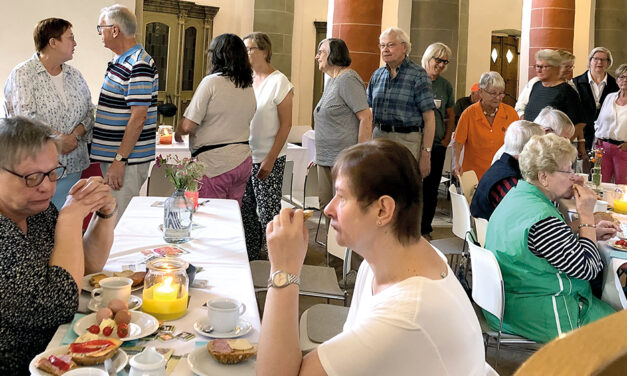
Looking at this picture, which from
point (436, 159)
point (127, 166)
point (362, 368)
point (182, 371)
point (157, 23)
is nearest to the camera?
point (362, 368)

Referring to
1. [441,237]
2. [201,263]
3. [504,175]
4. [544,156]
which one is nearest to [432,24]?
[441,237]

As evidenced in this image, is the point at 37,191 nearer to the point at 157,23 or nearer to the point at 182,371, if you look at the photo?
the point at 182,371

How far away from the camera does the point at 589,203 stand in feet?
10.9

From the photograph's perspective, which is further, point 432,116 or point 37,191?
point 432,116

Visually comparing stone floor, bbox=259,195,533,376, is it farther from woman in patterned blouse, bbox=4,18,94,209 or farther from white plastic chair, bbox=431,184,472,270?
woman in patterned blouse, bbox=4,18,94,209

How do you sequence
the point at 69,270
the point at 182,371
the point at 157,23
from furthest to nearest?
the point at 157,23
the point at 69,270
the point at 182,371

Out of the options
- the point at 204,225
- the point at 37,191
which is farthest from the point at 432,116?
the point at 37,191

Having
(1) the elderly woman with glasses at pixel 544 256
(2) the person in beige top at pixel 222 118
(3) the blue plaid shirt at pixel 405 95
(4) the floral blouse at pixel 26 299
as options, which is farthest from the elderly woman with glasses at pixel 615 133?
(4) the floral blouse at pixel 26 299

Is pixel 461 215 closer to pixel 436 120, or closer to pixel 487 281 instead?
pixel 487 281

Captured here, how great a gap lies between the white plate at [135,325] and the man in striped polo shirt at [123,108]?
2.27 m

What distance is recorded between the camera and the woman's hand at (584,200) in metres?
3.32

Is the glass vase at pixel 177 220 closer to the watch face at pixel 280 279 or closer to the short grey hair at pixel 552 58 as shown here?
the watch face at pixel 280 279

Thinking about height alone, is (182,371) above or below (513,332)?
above

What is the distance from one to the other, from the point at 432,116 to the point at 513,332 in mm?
2799
